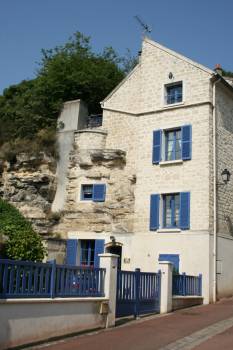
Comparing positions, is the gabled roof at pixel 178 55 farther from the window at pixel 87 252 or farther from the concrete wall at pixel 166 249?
the window at pixel 87 252

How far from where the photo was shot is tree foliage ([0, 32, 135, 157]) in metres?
25.0

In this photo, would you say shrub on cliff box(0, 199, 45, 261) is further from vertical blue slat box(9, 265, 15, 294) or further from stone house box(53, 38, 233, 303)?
vertical blue slat box(9, 265, 15, 294)

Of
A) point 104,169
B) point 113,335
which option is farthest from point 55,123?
point 113,335

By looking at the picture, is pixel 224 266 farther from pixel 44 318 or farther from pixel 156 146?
pixel 44 318

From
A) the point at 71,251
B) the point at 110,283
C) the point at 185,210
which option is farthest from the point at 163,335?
the point at 71,251

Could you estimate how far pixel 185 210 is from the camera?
18062mm

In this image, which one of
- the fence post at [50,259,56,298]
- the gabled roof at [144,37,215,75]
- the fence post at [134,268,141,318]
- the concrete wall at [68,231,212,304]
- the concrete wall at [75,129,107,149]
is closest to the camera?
the fence post at [50,259,56,298]

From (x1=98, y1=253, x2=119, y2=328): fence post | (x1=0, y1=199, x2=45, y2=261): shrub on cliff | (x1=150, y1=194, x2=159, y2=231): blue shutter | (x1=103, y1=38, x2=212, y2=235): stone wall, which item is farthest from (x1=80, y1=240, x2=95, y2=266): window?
(x1=98, y1=253, x2=119, y2=328): fence post

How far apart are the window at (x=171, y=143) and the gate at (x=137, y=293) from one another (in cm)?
714

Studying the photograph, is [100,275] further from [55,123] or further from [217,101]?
[55,123]

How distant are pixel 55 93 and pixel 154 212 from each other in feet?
35.9

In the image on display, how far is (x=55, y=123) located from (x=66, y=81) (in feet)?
10.2

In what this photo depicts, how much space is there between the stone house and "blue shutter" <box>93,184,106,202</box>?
2.0 inches

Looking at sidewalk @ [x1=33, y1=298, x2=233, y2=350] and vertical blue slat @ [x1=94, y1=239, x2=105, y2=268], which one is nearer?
sidewalk @ [x1=33, y1=298, x2=233, y2=350]
